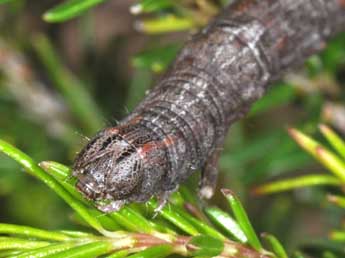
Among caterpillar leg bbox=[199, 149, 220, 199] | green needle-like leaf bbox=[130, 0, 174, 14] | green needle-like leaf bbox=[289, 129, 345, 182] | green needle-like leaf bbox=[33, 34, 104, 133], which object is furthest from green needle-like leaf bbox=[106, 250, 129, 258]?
green needle-like leaf bbox=[33, 34, 104, 133]

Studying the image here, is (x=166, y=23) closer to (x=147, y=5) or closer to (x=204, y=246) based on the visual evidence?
(x=147, y=5)

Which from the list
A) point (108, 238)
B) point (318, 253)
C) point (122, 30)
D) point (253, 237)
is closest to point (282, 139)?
point (318, 253)

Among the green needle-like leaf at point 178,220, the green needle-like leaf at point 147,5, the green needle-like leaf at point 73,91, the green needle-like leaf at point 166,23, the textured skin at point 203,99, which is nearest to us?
the green needle-like leaf at point 178,220

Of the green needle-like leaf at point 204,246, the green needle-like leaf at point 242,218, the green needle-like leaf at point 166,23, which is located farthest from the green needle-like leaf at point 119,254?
the green needle-like leaf at point 166,23

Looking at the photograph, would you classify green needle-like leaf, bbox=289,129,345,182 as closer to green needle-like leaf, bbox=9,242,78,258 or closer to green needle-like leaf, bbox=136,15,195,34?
green needle-like leaf, bbox=9,242,78,258

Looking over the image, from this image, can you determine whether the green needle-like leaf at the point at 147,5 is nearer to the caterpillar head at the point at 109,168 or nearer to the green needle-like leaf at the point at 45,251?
the caterpillar head at the point at 109,168

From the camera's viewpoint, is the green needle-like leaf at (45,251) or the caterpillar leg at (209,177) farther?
the caterpillar leg at (209,177)
